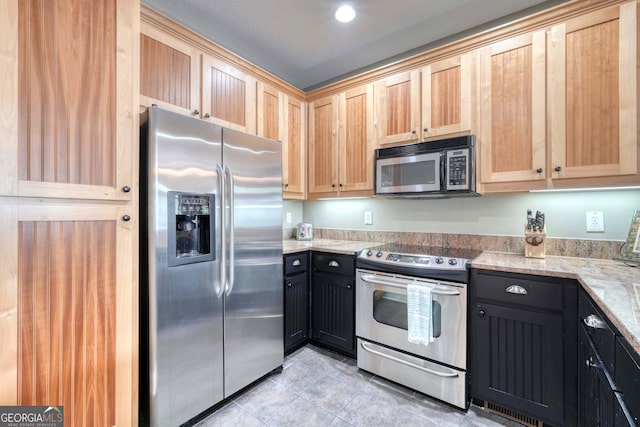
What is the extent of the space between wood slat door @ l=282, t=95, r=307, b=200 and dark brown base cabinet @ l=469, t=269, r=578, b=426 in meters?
1.72

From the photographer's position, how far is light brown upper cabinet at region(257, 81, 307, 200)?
248cm

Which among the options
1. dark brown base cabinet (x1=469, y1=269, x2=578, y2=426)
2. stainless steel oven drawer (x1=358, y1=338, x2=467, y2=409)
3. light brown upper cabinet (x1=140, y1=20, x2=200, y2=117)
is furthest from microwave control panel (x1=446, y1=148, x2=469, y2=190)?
light brown upper cabinet (x1=140, y1=20, x2=200, y2=117)

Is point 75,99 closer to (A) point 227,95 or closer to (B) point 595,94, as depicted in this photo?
(A) point 227,95

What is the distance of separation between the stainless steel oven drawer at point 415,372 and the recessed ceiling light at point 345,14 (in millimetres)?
2436

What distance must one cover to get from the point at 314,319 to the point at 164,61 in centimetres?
227

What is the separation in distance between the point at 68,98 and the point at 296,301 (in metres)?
1.90

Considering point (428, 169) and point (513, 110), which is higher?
point (513, 110)

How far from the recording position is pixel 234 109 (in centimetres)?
224

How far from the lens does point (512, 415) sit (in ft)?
5.39

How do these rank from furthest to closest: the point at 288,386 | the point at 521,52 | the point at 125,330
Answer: the point at 288,386 < the point at 521,52 < the point at 125,330

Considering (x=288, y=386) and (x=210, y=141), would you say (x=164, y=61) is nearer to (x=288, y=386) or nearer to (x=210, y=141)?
(x=210, y=141)

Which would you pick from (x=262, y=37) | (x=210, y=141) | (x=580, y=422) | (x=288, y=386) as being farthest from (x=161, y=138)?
(x=580, y=422)

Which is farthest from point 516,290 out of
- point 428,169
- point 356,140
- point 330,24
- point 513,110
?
point 330,24

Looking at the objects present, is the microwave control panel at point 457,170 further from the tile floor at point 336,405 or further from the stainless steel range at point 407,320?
the tile floor at point 336,405
